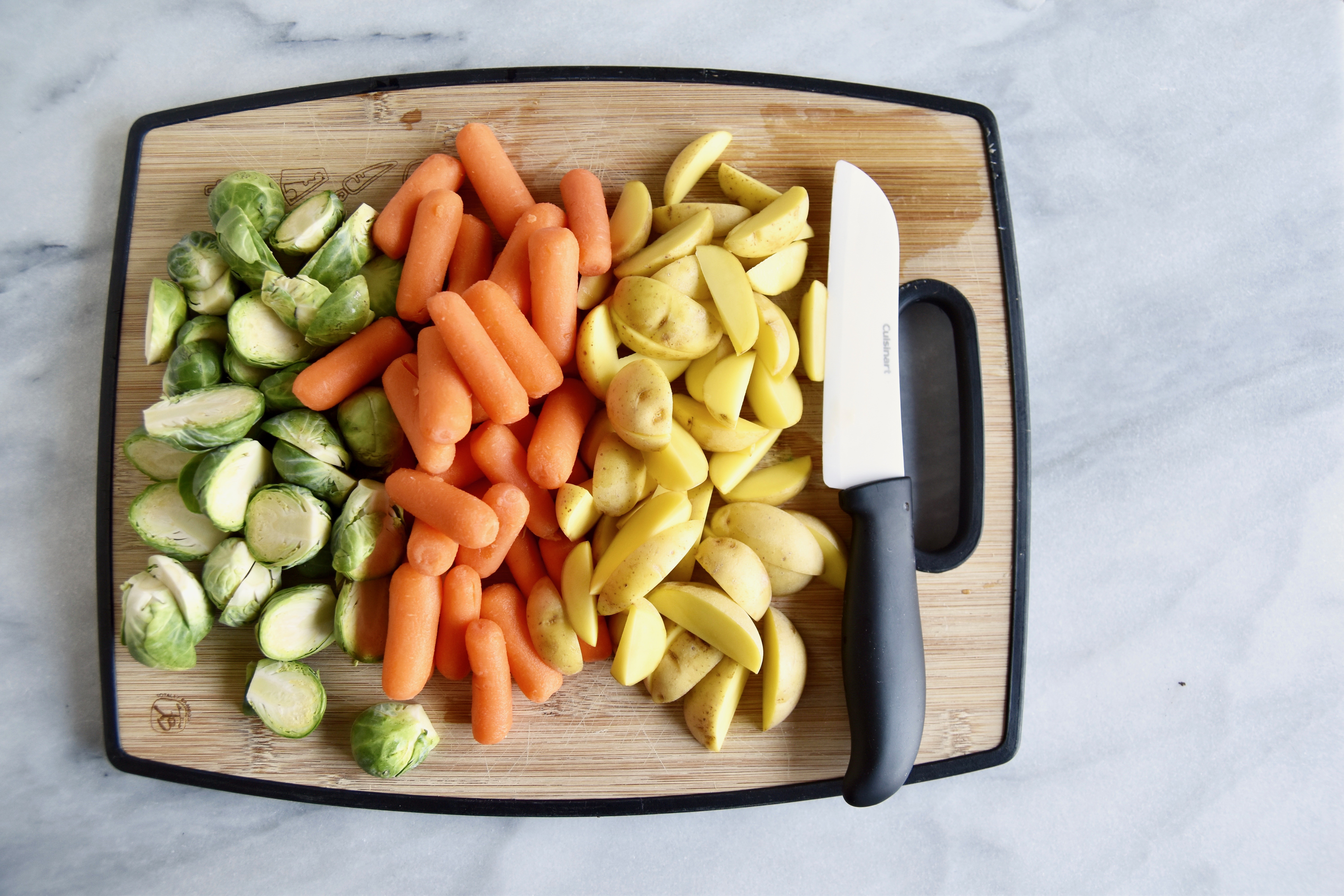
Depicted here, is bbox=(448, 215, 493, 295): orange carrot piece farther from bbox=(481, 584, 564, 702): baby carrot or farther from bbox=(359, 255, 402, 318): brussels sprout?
bbox=(481, 584, 564, 702): baby carrot

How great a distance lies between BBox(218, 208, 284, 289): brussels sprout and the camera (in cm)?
199

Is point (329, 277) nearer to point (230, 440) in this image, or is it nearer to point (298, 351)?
point (298, 351)

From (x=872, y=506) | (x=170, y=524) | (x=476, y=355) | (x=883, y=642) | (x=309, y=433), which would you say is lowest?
(x=883, y=642)

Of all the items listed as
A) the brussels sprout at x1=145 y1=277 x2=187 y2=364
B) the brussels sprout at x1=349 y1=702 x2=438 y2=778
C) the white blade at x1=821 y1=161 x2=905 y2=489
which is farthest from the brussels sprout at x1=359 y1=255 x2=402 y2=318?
the white blade at x1=821 y1=161 x2=905 y2=489

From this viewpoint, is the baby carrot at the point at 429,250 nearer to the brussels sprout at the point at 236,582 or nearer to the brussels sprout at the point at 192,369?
the brussels sprout at the point at 192,369

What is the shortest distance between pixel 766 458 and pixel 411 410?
35.3 inches

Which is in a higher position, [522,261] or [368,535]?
[522,261]

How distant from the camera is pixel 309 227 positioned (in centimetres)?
207

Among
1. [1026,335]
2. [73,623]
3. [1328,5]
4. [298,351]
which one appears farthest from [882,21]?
[73,623]

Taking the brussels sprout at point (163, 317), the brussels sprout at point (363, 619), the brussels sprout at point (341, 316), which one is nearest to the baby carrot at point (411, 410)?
the brussels sprout at point (341, 316)

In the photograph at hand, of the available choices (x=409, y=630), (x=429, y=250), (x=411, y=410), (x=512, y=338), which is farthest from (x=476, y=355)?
(x=409, y=630)

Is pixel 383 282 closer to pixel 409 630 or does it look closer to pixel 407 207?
pixel 407 207

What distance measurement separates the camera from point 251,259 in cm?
200

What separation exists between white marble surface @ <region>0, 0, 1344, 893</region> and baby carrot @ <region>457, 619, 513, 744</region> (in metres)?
0.49
